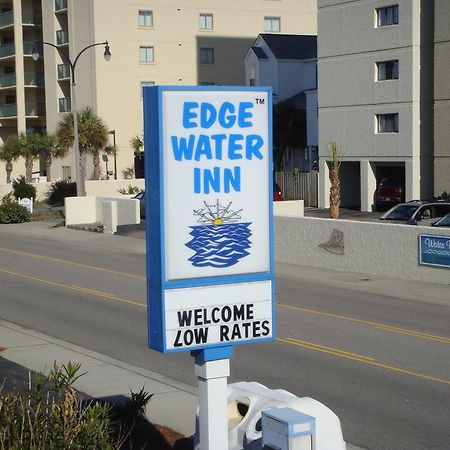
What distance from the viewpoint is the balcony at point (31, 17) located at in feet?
251

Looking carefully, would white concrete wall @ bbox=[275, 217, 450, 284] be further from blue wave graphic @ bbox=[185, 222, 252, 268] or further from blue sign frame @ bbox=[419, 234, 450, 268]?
blue wave graphic @ bbox=[185, 222, 252, 268]

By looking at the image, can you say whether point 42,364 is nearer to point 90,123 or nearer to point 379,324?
point 379,324

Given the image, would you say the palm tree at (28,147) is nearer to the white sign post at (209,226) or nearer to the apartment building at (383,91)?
the apartment building at (383,91)

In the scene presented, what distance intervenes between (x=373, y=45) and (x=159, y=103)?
39.6 metres

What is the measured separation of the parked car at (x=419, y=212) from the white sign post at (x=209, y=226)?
23069mm

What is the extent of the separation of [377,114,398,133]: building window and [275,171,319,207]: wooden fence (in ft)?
18.4

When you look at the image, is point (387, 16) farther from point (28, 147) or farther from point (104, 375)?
point (104, 375)

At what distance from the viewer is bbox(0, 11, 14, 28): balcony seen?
76625mm

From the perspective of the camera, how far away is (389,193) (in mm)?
46375

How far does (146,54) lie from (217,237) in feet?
195

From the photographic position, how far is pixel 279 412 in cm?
826

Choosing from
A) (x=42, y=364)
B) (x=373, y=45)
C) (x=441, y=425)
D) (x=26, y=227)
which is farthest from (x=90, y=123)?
(x=441, y=425)

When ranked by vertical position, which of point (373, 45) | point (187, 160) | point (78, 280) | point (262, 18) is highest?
point (262, 18)

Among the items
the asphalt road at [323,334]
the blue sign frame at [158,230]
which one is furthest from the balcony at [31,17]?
the blue sign frame at [158,230]
